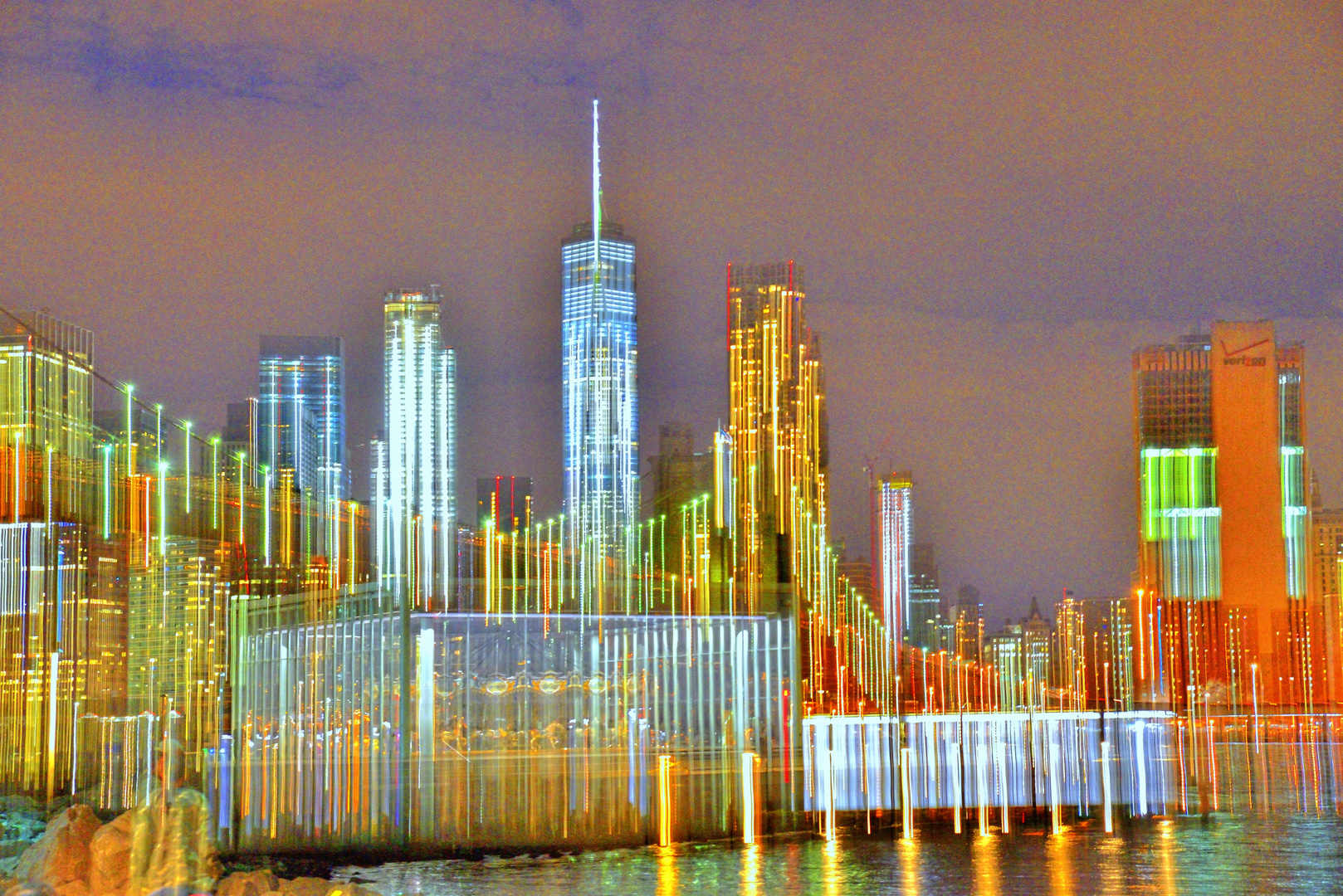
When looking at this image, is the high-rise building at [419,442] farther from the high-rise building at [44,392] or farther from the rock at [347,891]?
the rock at [347,891]

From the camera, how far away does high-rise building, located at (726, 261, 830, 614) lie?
12131 centimetres

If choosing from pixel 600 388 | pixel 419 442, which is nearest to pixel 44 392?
pixel 419 442

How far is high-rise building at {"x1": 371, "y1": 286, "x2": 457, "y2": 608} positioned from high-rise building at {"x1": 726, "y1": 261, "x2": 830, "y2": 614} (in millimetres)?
38034

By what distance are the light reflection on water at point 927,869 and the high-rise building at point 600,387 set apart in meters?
77.4

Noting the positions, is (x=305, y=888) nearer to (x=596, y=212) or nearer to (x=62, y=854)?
(x=62, y=854)

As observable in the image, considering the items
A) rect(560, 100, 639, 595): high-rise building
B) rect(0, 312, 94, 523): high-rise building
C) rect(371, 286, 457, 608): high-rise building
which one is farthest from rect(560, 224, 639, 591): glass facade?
rect(0, 312, 94, 523): high-rise building

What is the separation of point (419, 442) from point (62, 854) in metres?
58.0

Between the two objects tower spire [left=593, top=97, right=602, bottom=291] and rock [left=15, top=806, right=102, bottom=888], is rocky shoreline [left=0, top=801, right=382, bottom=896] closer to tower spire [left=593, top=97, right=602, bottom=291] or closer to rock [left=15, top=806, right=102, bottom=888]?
rock [left=15, top=806, right=102, bottom=888]

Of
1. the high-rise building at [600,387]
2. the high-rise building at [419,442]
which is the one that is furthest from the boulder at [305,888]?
the high-rise building at [600,387]

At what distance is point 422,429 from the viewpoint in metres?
75.4

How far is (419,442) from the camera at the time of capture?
72688 mm

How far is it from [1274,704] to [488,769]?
111m

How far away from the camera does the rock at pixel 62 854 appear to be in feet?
48.9

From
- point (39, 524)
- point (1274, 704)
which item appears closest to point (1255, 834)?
point (39, 524)
